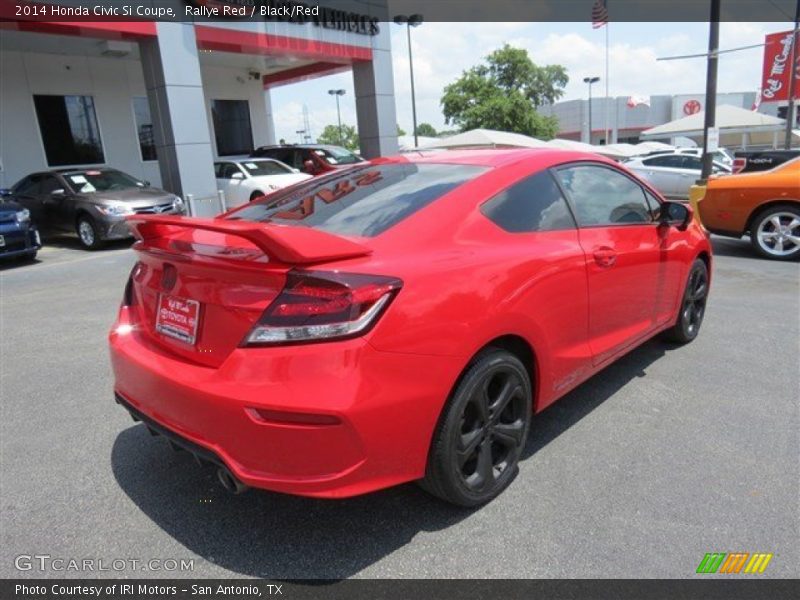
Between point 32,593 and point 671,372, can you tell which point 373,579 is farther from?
point 671,372

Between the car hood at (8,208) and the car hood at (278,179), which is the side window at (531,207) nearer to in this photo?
the car hood at (8,208)

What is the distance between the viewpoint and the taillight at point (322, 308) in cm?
208

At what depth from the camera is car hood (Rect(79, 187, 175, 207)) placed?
1125 centimetres

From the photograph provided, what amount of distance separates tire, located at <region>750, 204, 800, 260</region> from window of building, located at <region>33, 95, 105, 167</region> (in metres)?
16.9

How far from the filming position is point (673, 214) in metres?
4.03

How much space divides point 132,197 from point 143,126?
8.23m

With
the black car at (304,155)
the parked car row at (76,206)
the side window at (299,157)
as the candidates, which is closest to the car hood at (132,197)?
the parked car row at (76,206)

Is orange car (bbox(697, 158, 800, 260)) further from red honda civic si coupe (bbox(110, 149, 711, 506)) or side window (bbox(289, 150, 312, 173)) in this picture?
side window (bbox(289, 150, 312, 173))

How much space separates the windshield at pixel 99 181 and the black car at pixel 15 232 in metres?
2.22

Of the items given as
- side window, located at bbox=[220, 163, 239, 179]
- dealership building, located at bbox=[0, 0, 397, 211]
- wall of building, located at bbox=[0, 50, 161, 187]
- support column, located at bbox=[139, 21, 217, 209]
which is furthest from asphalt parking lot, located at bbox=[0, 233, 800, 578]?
wall of building, located at bbox=[0, 50, 161, 187]

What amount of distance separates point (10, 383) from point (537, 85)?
58.6 m

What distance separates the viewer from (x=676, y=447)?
3.15m

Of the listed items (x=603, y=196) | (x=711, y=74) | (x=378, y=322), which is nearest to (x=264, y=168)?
(x=711, y=74)

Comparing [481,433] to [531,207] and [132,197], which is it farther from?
[132,197]
